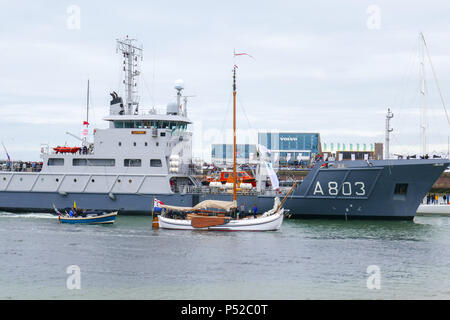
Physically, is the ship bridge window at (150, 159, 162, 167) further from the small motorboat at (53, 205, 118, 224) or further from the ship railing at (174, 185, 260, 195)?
the small motorboat at (53, 205, 118, 224)

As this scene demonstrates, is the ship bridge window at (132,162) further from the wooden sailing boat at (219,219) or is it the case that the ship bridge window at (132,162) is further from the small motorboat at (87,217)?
the wooden sailing boat at (219,219)

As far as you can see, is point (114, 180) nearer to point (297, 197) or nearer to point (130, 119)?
point (130, 119)

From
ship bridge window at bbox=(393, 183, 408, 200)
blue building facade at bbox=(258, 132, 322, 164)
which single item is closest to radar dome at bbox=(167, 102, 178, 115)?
ship bridge window at bbox=(393, 183, 408, 200)

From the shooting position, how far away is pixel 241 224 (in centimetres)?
3562

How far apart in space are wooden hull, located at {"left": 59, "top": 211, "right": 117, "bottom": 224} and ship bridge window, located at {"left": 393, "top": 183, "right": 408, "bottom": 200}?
18950 mm

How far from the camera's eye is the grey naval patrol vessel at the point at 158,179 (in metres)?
38.7

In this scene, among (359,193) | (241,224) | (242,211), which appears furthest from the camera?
(359,193)

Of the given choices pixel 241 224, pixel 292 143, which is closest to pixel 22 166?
pixel 241 224

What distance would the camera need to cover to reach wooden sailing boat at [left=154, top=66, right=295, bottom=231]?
35312 millimetres

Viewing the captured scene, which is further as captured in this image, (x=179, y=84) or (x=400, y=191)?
(x=179, y=84)
